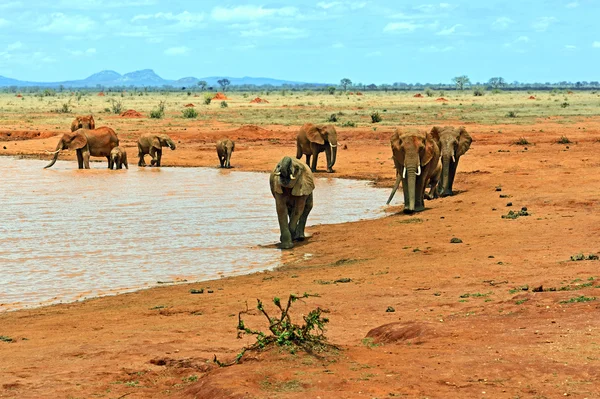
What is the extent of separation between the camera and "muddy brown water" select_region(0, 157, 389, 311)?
1395 centimetres

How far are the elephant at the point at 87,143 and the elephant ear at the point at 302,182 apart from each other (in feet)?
59.9

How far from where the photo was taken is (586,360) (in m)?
7.50

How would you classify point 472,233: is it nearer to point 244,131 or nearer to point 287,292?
point 287,292

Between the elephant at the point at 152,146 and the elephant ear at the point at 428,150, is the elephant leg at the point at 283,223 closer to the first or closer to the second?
the elephant ear at the point at 428,150

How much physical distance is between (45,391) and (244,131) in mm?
34965

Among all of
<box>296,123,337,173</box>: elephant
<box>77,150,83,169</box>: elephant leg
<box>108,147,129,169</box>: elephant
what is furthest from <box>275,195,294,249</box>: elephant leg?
<box>77,150,83,169</box>: elephant leg

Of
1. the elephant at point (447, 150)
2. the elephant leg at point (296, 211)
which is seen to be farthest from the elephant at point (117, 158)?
the elephant leg at point (296, 211)

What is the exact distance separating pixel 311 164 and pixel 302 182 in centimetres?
1578

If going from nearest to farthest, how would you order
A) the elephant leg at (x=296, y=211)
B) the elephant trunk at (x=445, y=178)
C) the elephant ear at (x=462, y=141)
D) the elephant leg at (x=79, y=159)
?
the elephant leg at (x=296, y=211) → the elephant trunk at (x=445, y=178) → the elephant ear at (x=462, y=141) → the elephant leg at (x=79, y=159)

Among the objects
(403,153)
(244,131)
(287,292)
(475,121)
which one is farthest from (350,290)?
(475,121)

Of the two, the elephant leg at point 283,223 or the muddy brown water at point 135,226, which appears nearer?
the muddy brown water at point 135,226

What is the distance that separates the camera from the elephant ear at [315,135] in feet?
99.1

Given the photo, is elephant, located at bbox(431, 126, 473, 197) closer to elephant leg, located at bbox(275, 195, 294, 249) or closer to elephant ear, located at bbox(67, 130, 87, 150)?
elephant leg, located at bbox(275, 195, 294, 249)

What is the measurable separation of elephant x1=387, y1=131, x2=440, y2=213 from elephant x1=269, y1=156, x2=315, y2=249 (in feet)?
10.8
